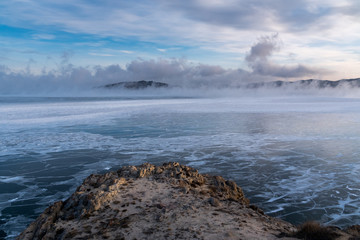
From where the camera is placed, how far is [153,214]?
19.1 ft

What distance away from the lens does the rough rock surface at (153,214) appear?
5152 mm

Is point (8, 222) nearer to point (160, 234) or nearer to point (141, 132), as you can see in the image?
point (160, 234)

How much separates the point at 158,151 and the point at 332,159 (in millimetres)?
7578

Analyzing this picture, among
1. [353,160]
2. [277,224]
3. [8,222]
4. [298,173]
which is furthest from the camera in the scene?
[353,160]

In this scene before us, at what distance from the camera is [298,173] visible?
34.1ft

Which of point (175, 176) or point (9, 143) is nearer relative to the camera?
point (175, 176)

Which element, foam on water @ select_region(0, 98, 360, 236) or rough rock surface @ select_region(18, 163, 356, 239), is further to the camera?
foam on water @ select_region(0, 98, 360, 236)

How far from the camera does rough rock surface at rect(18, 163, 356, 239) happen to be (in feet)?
16.9

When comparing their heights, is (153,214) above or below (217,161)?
above

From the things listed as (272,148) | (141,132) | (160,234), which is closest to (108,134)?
(141,132)

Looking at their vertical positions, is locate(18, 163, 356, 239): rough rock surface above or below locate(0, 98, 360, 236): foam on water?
above

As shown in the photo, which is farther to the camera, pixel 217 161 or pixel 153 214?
pixel 217 161

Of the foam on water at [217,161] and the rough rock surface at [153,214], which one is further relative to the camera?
the foam on water at [217,161]

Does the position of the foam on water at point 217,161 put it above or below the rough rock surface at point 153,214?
below
